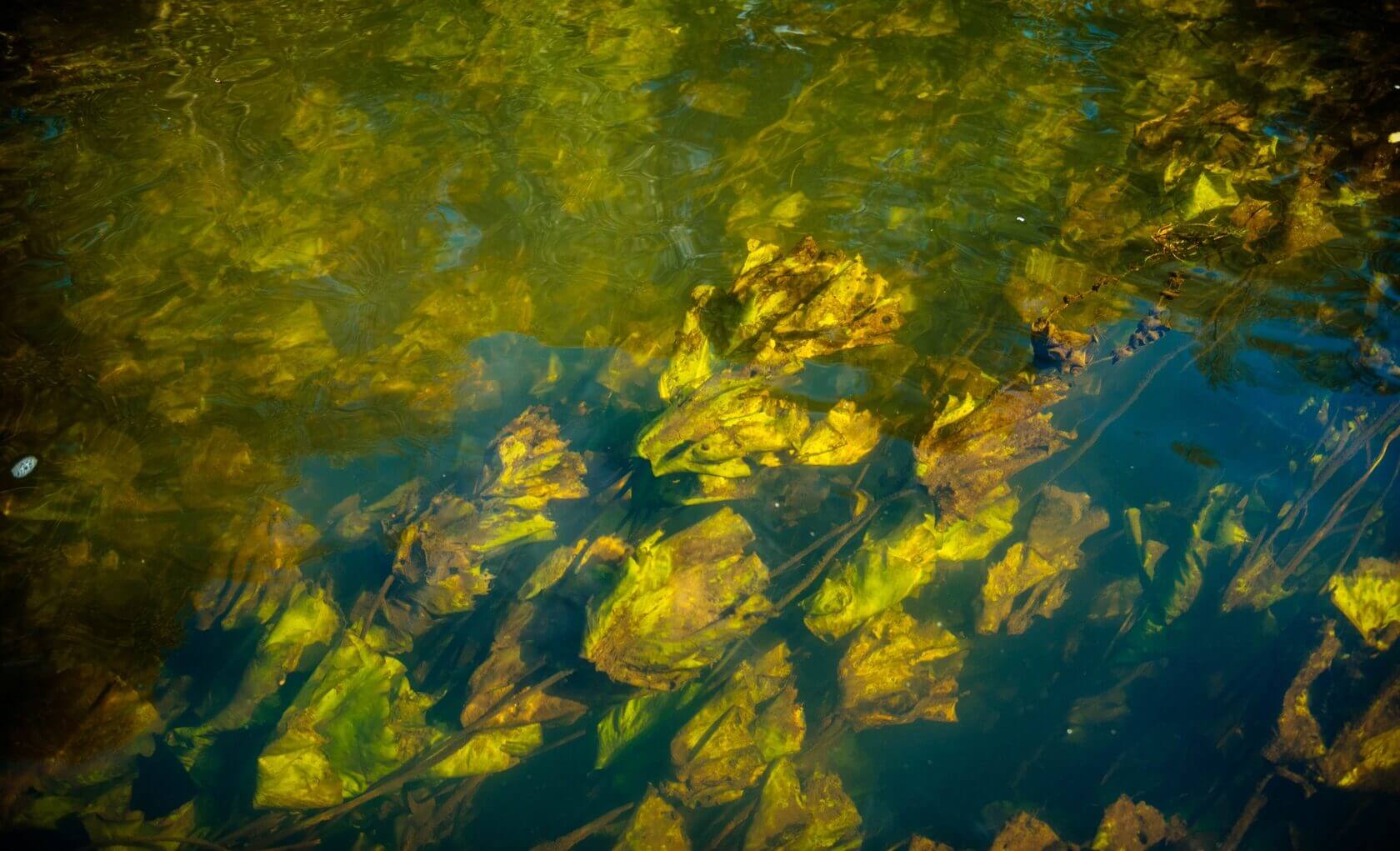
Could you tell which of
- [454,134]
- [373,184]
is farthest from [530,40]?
[373,184]

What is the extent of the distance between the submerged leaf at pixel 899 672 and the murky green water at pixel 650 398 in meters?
0.02

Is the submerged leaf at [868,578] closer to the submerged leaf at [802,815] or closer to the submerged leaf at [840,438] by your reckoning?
the submerged leaf at [840,438]

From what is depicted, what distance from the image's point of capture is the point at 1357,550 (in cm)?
228

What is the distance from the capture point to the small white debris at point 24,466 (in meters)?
1.91

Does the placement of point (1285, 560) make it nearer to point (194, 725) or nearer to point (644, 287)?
point (644, 287)

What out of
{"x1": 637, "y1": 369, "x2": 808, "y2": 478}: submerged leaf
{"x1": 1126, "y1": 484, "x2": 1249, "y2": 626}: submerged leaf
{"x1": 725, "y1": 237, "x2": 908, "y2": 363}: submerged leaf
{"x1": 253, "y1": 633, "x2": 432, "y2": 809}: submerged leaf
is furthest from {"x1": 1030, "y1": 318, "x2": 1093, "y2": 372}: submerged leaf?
{"x1": 253, "y1": 633, "x2": 432, "y2": 809}: submerged leaf

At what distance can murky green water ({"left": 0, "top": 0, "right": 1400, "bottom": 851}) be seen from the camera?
1942 millimetres

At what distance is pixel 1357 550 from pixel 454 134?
143 inches

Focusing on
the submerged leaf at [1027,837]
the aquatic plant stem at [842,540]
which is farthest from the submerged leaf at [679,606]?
the submerged leaf at [1027,837]

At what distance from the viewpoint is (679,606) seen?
195 centimetres

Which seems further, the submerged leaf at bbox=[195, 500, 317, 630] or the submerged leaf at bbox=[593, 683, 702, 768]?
the submerged leaf at bbox=[593, 683, 702, 768]

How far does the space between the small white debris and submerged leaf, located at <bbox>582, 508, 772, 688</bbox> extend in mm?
1803

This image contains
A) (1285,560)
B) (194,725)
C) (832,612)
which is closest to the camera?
(194,725)

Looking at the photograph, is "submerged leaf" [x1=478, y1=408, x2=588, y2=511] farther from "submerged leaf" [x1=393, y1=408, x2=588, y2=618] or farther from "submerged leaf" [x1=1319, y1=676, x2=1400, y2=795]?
"submerged leaf" [x1=1319, y1=676, x2=1400, y2=795]
